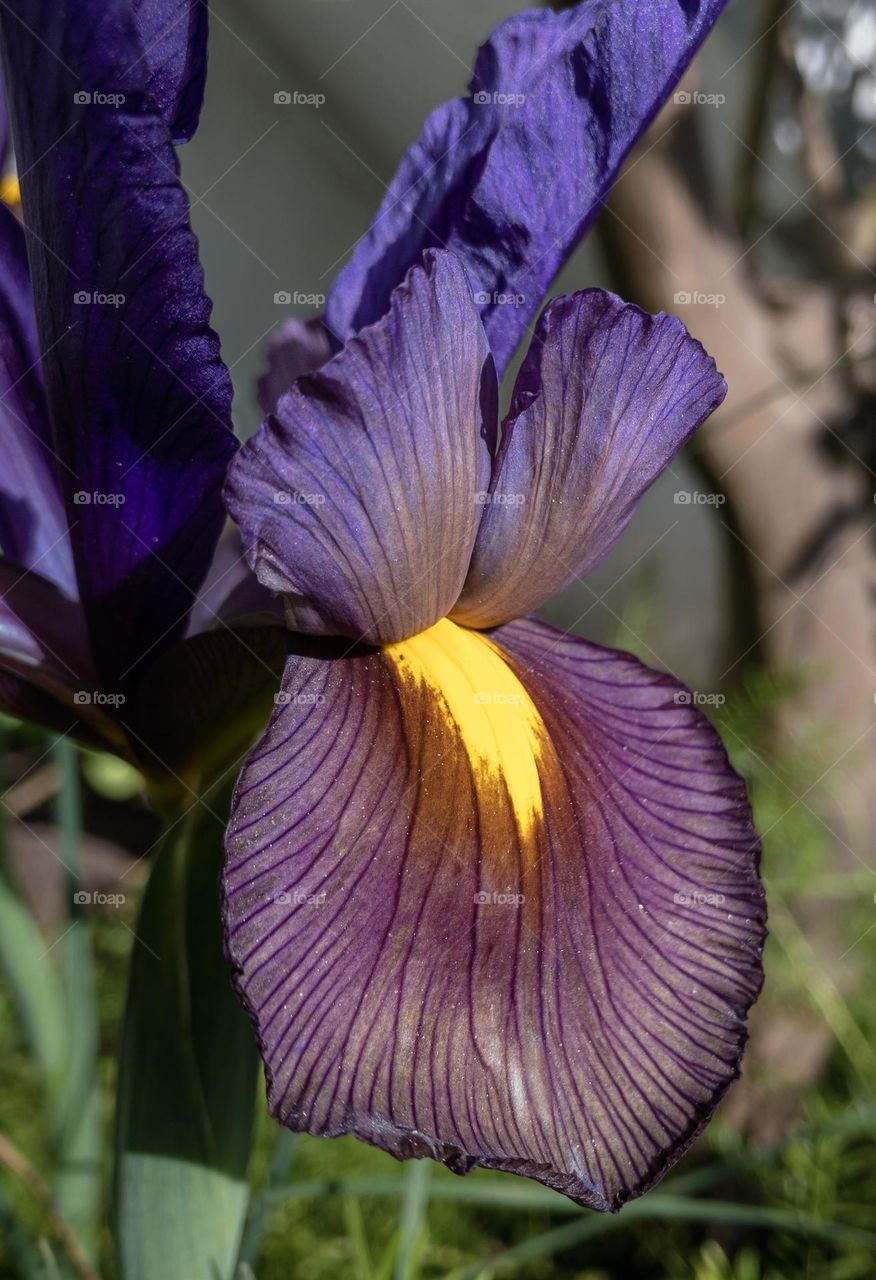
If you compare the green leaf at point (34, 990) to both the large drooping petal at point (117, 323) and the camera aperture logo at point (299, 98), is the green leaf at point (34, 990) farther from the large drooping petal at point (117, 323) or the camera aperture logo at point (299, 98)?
the camera aperture logo at point (299, 98)

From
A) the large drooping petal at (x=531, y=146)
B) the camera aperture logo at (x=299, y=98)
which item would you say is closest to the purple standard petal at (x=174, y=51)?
the large drooping petal at (x=531, y=146)

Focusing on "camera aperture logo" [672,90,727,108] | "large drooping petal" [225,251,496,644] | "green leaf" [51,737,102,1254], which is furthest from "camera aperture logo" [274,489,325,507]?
"camera aperture logo" [672,90,727,108]

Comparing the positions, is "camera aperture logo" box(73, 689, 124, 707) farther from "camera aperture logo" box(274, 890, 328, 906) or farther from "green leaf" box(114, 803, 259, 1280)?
"camera aperture logo" box(274, 890, 328, 906)

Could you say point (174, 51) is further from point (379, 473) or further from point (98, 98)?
point (379, 473)

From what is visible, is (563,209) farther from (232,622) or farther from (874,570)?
(874,570)

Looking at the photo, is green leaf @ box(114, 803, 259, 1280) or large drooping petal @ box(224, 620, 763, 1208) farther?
A: green leaf @ box(114, 803, 259, 1280)

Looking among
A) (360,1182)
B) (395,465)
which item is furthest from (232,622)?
(360,1182)

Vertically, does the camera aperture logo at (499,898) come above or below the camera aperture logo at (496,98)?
below
